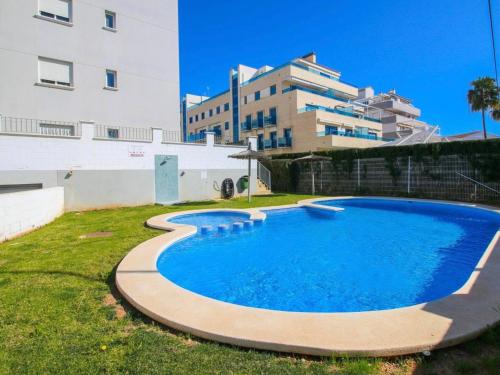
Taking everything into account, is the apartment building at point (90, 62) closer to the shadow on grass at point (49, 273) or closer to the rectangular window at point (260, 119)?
the shadow on grass at point (49, 273)

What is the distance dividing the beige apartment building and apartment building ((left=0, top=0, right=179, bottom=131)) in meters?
16.4

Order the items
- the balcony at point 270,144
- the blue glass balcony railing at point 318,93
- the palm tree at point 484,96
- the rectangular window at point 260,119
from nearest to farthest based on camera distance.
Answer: the palm tree at point 484,96, the blue glass balcony railing at point 318,93, the balcony at point 270,144, the rectangular window at point 260,119

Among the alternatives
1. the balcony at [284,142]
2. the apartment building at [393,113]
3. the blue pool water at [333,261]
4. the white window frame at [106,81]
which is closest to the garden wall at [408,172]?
the blue pool water at [333,261]

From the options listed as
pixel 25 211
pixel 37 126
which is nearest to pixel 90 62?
pixel 37 126

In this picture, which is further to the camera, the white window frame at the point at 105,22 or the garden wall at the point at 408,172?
the white window frame at the point at 105,22

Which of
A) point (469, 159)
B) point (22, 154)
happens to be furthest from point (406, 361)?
point (469, 159)

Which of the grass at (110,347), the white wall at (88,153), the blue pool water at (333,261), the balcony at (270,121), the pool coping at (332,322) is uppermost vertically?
the balcony at (270,121)

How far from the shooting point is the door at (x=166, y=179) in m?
16.0

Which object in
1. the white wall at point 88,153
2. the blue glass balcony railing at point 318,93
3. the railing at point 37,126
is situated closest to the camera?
the white wall at point 88,153

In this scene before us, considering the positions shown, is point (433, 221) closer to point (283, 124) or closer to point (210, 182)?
point (210, 182)

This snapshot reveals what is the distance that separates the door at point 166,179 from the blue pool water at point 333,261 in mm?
4936

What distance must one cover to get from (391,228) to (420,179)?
8.15 meters

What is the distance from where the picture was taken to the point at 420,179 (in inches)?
663

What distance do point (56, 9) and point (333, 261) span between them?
18570mm
